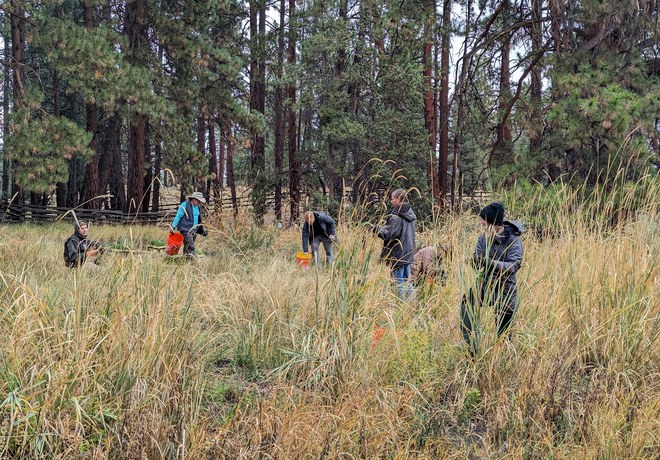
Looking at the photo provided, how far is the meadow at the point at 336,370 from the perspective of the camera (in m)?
2.65

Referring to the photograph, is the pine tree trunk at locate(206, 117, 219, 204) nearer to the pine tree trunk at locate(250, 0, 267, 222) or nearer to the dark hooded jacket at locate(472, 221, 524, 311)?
the pine tree trunk at locate(250, 0, 267, 222)

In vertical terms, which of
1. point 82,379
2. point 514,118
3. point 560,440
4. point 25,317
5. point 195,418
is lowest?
point 560,440

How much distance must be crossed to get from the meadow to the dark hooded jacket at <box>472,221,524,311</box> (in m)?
0.15

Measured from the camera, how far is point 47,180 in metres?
14.6

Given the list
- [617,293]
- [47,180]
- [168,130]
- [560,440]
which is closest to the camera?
[560,440]

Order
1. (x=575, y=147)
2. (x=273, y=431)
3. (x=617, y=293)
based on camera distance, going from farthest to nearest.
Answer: (x=575, y=147) < (x=617, y=293) < (x=273, y=431)

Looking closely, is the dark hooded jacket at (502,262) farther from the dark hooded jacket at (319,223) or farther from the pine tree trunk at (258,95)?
the pine tree trunk at (258,95)

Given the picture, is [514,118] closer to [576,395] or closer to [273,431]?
[576,395]

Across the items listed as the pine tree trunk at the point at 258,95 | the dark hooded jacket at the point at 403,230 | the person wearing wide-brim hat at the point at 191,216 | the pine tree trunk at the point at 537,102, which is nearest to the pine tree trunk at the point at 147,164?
the pine tree trunk at the point at 258,95

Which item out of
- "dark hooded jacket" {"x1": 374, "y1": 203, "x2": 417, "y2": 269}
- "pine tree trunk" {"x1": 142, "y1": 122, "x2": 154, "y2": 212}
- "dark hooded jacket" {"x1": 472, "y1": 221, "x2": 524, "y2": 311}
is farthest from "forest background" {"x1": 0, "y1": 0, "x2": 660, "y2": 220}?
"dark hooded jacket" {"x1": 472, "y1": 221, "x2": 524, "y2": 311}

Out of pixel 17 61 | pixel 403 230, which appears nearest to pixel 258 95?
pixel 17 61

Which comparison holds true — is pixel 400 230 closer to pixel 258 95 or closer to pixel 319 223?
pixel 319 223

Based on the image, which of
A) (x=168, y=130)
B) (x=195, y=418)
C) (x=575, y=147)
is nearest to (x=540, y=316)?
(x=195, y=418)

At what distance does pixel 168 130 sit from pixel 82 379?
50.9 feet
